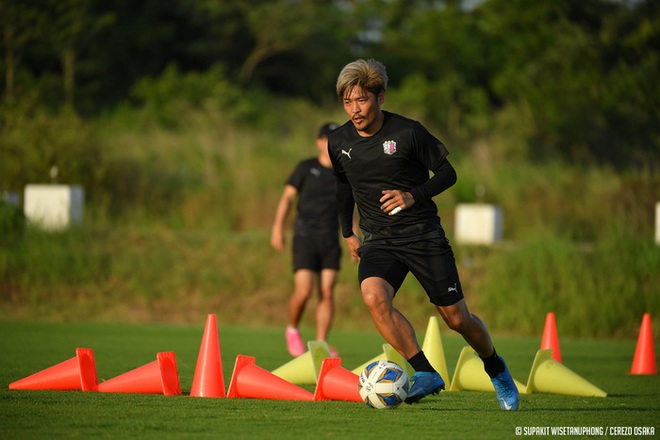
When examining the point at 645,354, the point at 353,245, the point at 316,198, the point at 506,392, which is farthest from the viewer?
the point at 316,198

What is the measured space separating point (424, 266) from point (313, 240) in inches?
196

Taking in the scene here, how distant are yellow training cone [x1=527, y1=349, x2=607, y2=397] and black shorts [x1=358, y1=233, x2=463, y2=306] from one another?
168cm

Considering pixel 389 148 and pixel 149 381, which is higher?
pixel 389 148

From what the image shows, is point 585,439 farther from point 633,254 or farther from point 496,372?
point 633,254

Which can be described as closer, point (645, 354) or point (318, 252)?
point (645, 354)

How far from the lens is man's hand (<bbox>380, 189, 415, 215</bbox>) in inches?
266

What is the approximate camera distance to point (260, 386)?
7543 mm

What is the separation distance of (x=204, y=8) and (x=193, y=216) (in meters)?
22.3

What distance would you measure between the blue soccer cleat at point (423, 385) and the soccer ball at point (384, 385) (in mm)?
60

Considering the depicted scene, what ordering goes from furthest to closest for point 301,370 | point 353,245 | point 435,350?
point 435,350 < point 301,370 < point 353,245

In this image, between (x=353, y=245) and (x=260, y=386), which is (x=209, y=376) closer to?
(x=260, y=386)

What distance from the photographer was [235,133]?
89.5ft

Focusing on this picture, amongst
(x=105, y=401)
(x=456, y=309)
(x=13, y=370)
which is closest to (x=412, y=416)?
(x=456, y=309)

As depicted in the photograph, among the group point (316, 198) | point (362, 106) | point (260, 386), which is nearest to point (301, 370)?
point (260, 386)
